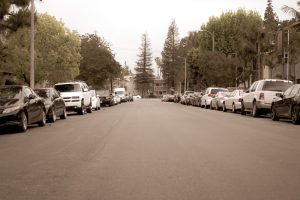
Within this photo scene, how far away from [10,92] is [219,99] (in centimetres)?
2201

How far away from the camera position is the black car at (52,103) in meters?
24.1

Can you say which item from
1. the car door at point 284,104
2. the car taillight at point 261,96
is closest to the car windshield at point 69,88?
the car taillight at point 261,96

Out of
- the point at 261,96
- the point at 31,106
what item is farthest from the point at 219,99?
the point at 31,106

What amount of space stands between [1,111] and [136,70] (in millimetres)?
129319

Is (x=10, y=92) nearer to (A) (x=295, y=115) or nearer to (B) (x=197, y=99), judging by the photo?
(A) (x=295, y=115)

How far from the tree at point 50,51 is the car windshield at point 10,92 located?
21.1 meters

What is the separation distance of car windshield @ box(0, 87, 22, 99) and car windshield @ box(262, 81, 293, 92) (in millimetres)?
12738

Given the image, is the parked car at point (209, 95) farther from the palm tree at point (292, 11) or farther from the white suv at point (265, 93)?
the white suv at point (265, 93)

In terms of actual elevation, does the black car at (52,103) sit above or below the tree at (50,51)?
below

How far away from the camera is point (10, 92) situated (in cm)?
1952

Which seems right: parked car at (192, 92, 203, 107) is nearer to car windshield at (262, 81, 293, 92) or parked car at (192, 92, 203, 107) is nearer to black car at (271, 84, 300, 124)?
car windshield at (262, 81, 293, 92)

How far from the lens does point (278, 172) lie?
9.27 m

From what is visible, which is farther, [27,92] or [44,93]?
[44,93]

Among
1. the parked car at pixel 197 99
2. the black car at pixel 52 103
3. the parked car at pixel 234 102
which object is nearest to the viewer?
the black car at pixel 52 103
